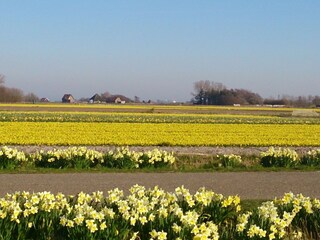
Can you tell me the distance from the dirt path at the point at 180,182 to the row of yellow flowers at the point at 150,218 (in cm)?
366

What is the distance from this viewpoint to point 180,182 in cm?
1323

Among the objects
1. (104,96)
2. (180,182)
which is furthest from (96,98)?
(180,182)

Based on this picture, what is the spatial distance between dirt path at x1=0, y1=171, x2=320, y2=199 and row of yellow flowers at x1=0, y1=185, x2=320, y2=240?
3657 mm

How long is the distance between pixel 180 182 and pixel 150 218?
6.59 m

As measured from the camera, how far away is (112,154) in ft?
Result: 53.8

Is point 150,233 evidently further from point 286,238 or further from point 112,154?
point 112,154

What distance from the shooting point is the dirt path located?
39.0ft

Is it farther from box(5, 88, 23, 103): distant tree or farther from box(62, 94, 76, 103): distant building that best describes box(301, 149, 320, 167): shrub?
box(62, 94, 76, 103): distant building

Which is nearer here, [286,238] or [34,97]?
[286,238]

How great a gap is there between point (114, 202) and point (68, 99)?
173117mm

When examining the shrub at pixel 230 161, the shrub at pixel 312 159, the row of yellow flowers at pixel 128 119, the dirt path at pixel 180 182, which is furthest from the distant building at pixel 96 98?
the dirt path at pixel 180 182

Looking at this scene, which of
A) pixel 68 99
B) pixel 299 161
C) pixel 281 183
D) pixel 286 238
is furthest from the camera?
pixel 68 99

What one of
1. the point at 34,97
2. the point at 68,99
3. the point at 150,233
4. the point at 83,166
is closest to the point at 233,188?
the point at 83,166

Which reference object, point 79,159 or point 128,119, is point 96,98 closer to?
point 128,119
